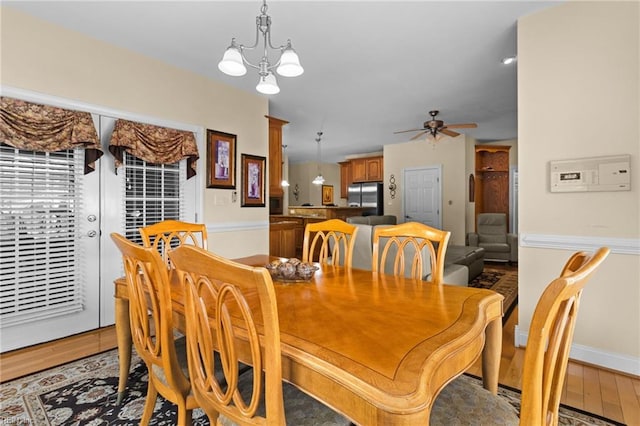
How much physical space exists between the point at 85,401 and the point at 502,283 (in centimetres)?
481

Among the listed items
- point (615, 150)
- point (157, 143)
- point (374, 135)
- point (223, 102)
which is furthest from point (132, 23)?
point (374, 135)

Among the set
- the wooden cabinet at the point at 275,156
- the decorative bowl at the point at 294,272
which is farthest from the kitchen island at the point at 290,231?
the decorative bowl at the point at 294,272

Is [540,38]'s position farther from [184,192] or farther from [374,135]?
[374,135]

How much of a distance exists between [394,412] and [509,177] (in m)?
7.67

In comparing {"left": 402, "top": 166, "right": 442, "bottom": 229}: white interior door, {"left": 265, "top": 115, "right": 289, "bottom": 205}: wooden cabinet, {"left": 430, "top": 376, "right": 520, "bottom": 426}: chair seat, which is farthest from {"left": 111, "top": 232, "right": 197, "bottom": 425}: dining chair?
{"left": 402, "top": 166, "right": 442, "bottom": 229}: white interior door

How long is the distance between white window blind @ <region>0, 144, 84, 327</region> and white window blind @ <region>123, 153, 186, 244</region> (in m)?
0.42

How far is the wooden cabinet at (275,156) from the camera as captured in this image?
14.9 ft

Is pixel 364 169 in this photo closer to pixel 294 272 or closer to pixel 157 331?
pixel 294 272

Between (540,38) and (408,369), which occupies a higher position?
(540,38)

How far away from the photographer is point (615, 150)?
2166mm

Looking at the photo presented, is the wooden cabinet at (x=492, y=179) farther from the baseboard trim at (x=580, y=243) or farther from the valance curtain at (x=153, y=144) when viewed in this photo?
the valance curtain at (x=153, y=144)

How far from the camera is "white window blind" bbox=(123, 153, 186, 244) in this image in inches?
124

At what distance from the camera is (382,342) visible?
2.99ft

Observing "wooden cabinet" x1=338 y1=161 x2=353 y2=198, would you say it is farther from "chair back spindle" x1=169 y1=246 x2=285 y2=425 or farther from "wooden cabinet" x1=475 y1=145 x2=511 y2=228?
"chair back spindle" x1=169 y1=246 x2=285 y2=425
